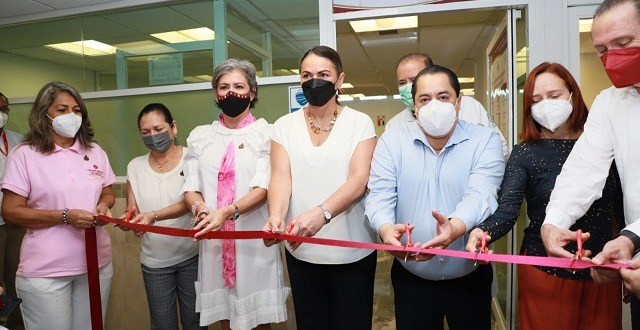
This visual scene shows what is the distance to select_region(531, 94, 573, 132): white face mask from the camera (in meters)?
1.77

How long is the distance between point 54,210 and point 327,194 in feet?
4.79

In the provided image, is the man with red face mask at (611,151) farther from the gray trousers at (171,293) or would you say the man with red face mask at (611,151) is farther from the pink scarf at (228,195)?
the gray trousers at (171,293)

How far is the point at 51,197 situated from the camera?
233cm

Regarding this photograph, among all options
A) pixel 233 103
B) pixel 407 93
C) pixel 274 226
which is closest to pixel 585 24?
pixel 407 93

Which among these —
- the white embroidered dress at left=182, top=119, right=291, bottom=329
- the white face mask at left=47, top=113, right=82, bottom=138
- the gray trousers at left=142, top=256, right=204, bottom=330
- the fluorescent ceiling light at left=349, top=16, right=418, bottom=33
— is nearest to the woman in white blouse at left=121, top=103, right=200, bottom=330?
the gray trousers at left=142, top=256, right=204, bottom=330

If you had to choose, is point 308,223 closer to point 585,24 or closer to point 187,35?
point 585,24

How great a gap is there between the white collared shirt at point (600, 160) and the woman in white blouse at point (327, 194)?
30.2 inches

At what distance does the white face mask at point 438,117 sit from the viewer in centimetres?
173

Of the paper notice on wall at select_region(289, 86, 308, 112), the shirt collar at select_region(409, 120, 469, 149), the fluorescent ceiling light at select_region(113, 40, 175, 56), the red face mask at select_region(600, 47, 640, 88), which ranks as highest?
the fluorescent ceiling light at select_region(113, 40, 175, 56)

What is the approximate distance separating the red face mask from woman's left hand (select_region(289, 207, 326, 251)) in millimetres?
1146

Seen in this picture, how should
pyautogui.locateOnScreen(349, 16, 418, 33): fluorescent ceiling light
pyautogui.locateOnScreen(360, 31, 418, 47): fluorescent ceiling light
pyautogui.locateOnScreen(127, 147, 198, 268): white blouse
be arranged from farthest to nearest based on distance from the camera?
1. pyautogui.locateOnScreen(360, 31, 418, 47): fluorescent ceiling light
2. pyautogui.locateOnScreen(349, 16, 418, 33): fluorescent ceiling light
3. pyautogui.locateOnScreen(127, 147, 198, 268): white blouse

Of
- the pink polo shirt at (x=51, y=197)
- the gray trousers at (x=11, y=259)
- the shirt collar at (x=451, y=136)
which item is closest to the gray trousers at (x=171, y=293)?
the pink polo shirt at (x=51, y=197)

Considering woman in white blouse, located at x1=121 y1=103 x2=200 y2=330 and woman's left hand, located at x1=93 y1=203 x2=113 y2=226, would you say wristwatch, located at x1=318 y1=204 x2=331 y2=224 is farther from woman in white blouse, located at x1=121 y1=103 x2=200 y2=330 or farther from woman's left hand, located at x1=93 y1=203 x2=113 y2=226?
woman's left hand, located at x1=93 y1=203 x2=113 y2=226

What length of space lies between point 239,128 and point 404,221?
100 centimetres
